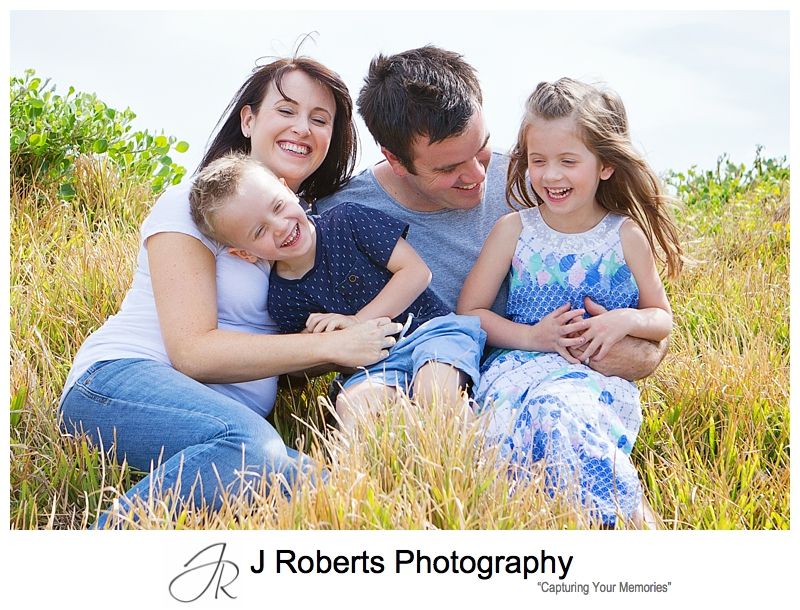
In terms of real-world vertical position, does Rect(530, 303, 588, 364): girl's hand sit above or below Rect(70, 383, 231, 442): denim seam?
above

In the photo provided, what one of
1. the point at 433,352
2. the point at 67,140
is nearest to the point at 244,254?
the point at 433,352

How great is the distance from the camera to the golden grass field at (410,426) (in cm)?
261

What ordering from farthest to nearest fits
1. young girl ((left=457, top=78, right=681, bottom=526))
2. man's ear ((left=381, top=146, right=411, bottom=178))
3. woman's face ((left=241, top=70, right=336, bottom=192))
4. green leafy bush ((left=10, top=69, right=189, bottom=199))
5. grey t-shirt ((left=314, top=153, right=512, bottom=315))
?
green leafy bush ((left=10, top=69, right=189, bottom=199)) → grey t-shirt ((left=314, top=153, right=512, bottom=315)) → man's ear ((left=381, top=146, right=411, bottom=178)) → woman's face ((left=241, top=70, right=336, bottom=192)) → young girl ((left=457, top=78, right=681, bottom=526))

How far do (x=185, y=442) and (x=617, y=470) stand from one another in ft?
4.38

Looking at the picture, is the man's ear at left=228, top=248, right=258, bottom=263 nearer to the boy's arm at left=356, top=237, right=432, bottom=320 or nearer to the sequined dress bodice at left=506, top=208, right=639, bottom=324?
the boy's arm at left=356, top=237, right=432, bottom=320

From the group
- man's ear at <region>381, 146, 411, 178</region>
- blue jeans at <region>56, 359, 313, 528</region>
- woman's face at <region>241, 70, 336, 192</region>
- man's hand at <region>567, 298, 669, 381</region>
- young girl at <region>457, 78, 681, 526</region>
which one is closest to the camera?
blue jeans at <region>56, 359, 313, 528</region>

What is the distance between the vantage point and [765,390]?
3682mm

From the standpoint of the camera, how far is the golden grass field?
261 centimetres

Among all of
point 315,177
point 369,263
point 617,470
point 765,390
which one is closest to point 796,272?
point 765,390

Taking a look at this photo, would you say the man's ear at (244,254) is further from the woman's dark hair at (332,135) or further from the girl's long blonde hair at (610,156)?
the girl's long blonde hair at (610,156)

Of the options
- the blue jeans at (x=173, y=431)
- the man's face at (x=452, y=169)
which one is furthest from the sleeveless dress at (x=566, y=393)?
the blue jeans at (x=173, y=431)

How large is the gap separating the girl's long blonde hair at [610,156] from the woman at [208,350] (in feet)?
2.49

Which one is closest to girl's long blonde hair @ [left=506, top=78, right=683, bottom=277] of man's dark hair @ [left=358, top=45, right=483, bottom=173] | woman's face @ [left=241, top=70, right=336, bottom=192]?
man's dark hair @ [left=358, top=45, right=483, bottom=173]

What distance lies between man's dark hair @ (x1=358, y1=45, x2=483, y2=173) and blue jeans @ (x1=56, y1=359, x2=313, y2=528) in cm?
123
